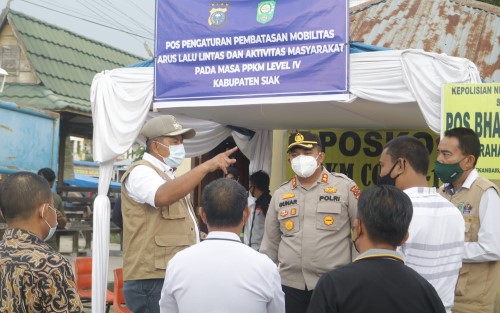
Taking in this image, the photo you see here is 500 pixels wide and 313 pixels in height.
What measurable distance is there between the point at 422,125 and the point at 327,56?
2.65 metres

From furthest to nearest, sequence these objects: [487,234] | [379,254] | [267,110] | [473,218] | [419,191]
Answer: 1. [267,110]
2. [473,218]
3. [487,234]
4. [419,191]
5. [379,254]

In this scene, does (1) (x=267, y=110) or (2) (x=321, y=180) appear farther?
(1) (x=267, y=110)

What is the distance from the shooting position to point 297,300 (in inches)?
193

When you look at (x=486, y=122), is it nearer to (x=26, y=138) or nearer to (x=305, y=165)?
(x=305, y=165)

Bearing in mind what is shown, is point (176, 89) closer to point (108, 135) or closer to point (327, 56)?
point (108, 135)

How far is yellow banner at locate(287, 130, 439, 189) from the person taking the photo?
9.23 m

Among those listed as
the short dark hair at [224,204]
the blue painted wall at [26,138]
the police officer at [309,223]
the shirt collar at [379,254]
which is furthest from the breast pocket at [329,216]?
the blue painted wall at [26,138]

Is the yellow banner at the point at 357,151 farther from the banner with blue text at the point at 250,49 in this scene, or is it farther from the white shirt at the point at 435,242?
Answer: the white shirt at the point at 435,242

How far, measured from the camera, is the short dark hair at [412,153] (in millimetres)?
3703

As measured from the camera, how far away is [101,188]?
754 centimetres

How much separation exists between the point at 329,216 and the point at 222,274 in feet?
6.74

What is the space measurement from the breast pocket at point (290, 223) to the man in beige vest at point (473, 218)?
1.05 m

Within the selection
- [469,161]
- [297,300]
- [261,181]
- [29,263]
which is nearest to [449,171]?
[469,161]

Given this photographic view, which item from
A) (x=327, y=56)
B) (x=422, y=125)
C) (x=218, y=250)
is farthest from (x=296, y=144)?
(x=422, y=125)
